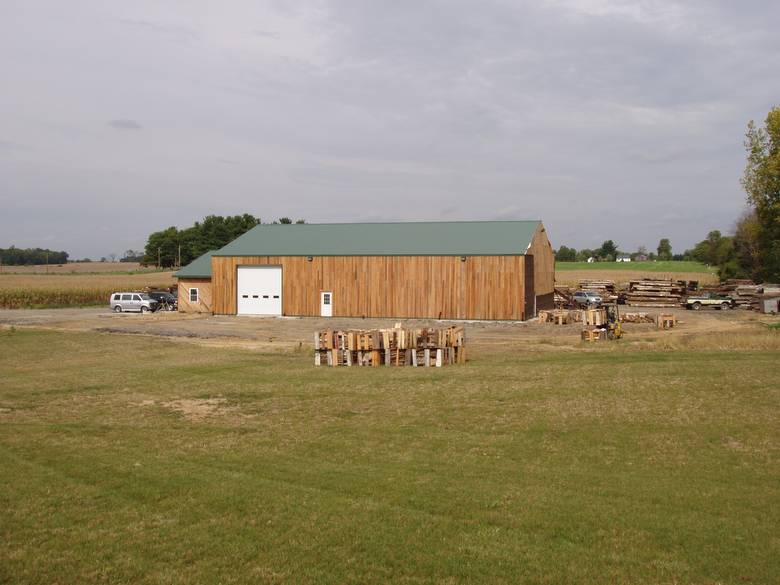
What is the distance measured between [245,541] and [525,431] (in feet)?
23.9

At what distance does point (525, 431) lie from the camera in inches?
532

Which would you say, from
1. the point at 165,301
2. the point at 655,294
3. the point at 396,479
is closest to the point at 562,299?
the point at 655,294

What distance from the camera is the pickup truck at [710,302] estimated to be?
56750 mm

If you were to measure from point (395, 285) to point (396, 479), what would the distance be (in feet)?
128

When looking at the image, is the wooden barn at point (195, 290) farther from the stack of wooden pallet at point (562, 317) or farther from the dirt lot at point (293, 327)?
the stack of wooden pallet at point (562, 317)

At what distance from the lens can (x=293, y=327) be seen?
4278cm

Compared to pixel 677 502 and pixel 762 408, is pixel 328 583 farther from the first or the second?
pixel 762 408

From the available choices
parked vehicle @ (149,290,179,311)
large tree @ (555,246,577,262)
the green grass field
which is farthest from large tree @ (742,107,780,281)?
large tree @ (555,246,577,262)

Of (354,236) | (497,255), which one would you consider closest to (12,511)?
(497,255)

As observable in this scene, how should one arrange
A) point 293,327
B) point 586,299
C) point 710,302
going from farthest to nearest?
point 586,299
point 710,302
point 293,327

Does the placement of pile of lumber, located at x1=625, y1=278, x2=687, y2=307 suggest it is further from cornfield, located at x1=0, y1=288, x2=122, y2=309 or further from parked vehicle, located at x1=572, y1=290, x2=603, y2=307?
cornfield, located at x1=0, y1=288, x2=122, y2=309

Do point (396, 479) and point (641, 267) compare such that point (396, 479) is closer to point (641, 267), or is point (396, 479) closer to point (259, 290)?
point (259, 290)

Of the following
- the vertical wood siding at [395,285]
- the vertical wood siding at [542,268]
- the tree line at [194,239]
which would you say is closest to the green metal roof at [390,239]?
the vertical wood siding at [395,285]

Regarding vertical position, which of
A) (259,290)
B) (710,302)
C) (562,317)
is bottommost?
(562,317)
